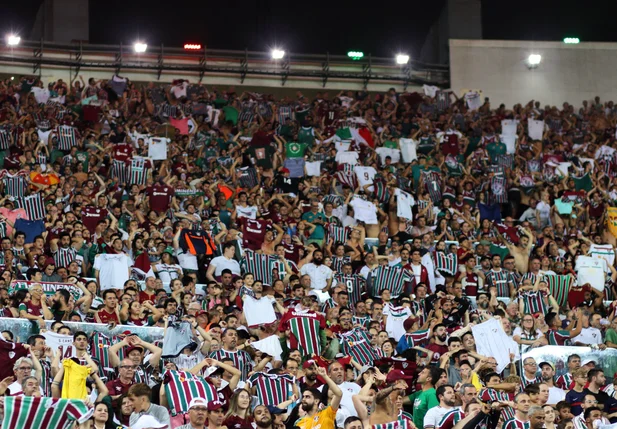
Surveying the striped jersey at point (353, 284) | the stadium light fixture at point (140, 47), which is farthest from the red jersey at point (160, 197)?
the stadium light fixture at point (140, 47)

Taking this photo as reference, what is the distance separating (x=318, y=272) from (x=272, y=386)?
4846mm

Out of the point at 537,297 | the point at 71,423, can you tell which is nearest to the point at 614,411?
the point at 537,297

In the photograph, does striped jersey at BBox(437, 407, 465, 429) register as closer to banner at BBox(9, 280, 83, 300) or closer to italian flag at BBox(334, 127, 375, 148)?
banner at BBox(9, 280, 83, 300)

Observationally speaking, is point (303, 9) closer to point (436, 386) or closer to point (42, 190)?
point (42, 190)

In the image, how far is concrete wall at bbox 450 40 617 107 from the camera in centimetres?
3225

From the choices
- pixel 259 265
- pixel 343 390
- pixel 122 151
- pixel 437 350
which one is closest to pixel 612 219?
pixel 259 265

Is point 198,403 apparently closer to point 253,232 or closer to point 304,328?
point 304,328

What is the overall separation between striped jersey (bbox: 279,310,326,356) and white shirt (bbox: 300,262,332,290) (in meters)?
2.38

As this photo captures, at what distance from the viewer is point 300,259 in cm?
1877

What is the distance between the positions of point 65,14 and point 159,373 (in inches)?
769

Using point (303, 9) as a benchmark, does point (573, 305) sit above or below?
below

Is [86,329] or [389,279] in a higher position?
[389,279]

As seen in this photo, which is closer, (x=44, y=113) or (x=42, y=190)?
(x=42, y=190)

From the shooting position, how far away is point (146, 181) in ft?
71.3
